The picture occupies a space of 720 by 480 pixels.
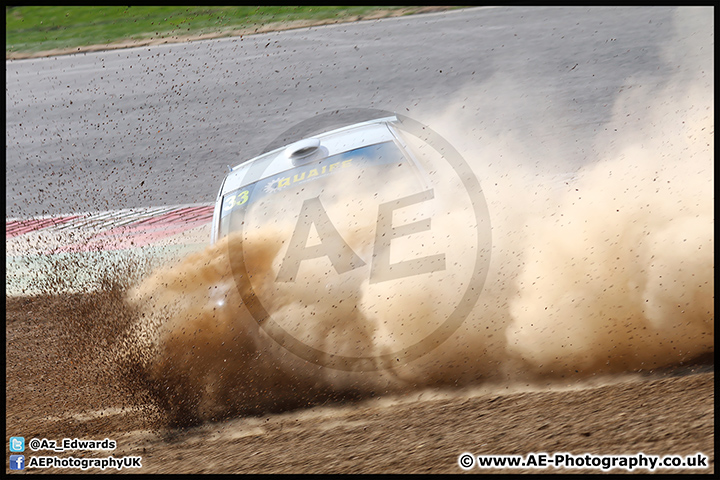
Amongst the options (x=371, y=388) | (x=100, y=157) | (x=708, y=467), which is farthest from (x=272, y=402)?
(x=100, y=157)

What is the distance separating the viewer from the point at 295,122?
381 inches

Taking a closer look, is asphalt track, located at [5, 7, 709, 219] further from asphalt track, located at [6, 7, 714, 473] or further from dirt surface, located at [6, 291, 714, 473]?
dirt surface, located at [6, 291, 714, 473]

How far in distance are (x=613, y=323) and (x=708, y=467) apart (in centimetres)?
149

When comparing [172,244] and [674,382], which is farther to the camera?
[172,244]

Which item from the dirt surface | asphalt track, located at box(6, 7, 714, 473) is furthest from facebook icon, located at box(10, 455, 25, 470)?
asphalt track, located at box(6, 7, 714, 473)

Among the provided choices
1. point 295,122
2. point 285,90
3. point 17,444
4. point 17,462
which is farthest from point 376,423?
point 285,90

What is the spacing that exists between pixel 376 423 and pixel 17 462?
112 inches

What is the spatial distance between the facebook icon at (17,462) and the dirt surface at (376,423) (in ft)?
0.22

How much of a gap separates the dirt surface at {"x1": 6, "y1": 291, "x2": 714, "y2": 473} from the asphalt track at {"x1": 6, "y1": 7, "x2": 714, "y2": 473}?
0.02 m

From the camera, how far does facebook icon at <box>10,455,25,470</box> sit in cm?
455

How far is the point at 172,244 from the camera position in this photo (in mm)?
7145

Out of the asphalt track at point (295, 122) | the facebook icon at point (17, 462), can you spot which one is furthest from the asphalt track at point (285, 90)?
the facebook icon at point (17, 462)
